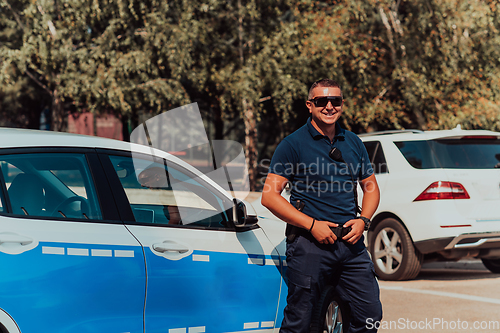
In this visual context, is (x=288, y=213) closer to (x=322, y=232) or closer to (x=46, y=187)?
(x=322, y=232)

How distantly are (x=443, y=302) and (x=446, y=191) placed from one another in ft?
4.44

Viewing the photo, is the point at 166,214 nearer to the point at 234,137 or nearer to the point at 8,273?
the point at 8,273

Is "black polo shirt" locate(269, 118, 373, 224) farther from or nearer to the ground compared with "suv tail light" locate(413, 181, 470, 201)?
farther from the ground

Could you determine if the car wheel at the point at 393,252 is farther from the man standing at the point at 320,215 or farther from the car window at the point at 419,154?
the man standing at the point at 320,215

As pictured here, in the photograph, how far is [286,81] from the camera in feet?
50.1

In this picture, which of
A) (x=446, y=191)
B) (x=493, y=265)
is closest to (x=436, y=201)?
(x=446, y=191)

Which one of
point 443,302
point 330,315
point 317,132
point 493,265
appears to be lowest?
point 493,265

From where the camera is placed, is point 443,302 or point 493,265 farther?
point 493,265

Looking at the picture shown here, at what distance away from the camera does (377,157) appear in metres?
7.67

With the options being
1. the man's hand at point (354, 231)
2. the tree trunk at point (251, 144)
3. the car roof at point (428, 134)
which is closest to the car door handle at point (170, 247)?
the man's hand at point (354, 231)

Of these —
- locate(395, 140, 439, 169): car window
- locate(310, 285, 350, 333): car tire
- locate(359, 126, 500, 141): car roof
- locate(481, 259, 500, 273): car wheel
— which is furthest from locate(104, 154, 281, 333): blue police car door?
locate(481, 259, 500, 273): car wheel

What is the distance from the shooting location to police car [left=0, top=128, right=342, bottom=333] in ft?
9.00

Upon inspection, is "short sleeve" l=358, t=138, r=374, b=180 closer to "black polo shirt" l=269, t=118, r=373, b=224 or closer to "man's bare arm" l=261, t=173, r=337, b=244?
"black polo shirt" l=269, t=118, r=373, b=224

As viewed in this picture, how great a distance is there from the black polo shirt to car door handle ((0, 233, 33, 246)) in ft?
4.46
